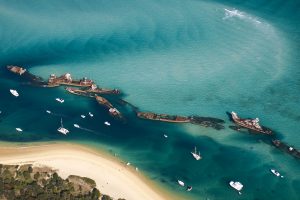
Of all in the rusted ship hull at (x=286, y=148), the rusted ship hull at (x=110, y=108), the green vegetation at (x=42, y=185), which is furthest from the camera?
the rusted ship hull at (x=110, y=108)

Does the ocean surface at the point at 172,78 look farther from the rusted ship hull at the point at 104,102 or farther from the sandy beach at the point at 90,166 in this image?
the sandy beach at the point at 90,166

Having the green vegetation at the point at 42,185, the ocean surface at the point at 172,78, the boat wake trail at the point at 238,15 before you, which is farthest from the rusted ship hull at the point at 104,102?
the boat wake trail at the point at 238,15

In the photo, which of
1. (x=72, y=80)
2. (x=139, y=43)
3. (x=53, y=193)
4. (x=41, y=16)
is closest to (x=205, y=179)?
(x=53, y=193)

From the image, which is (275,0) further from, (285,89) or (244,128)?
(244,128)

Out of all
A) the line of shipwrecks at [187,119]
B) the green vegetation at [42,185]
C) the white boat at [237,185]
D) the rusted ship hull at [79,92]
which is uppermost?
the rusted ship hull at [79,92]

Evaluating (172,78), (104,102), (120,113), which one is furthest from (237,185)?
(172,78)

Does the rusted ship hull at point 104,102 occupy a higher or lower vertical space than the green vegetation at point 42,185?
higher
